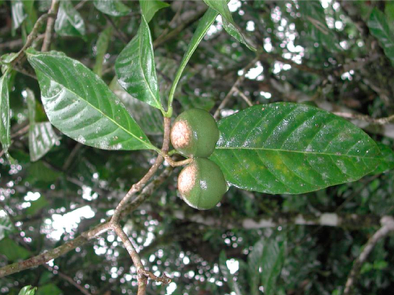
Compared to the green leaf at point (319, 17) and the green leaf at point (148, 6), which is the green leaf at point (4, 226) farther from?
the green leaf at point (319, 17)

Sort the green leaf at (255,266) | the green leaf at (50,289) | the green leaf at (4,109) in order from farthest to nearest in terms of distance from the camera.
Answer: the green leaf at (50,289) → the green leaf at (255,266) → the green leaf at (4,109)

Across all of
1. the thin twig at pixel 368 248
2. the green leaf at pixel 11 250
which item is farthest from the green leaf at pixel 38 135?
the thin twig at pixel 368 248

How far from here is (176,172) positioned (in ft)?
9.14

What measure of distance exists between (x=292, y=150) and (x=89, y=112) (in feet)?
1.40

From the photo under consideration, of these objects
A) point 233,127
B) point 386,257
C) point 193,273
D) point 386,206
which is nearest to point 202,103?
point 233,127

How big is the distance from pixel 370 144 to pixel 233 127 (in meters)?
0.29

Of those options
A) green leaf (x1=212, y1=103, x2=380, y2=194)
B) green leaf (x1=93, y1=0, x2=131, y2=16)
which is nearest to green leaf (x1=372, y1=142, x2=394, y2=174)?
green leaf (x1=212, y1=103, x2=380, y2=194)

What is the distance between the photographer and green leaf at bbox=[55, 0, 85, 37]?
1.41m

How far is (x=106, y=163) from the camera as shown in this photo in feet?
8.50

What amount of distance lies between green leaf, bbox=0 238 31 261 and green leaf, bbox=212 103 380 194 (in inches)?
50.7

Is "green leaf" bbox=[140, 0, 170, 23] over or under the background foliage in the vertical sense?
over

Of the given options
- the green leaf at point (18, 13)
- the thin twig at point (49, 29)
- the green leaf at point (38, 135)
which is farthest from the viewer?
the green leaf at point (18, 13)

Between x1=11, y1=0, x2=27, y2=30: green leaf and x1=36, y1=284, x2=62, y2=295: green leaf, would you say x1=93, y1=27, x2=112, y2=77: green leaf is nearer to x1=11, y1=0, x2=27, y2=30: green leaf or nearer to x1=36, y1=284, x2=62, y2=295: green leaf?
x1=11, y1=0, x2=27, y2=30: green leaf

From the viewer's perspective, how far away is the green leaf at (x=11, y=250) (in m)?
1.81
